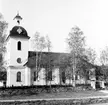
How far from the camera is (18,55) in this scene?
4053 centimetres

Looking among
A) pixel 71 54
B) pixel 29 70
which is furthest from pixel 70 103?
pixel 29 70

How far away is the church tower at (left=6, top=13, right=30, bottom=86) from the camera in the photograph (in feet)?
128

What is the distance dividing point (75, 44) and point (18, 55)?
47.9ft

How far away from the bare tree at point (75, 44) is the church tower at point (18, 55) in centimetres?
1150

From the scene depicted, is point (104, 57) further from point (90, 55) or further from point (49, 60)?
point (49, 60)

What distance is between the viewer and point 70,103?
19641 millimetres

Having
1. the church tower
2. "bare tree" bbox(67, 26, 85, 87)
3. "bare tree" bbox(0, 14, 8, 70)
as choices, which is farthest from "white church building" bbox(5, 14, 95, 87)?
"bare tree" bbox(0, 14, 8, 70)

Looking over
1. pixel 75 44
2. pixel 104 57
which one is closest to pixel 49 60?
pixel 75 44

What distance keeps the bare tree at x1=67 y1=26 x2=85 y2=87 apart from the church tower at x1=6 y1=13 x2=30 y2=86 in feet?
37.7

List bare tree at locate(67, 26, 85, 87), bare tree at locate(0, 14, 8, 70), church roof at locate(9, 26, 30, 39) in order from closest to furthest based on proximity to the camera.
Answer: bare tree at locate(0, 14, 8, 70)
bare tree at locate(67, 26, 85, 87)
church roof at locate(9, 26, 30, 39)

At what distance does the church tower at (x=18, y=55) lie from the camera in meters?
39.1

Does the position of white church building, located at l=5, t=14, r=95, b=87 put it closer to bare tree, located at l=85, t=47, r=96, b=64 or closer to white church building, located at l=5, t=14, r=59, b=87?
white church building, located at l=5, t=14, r=59, b=87

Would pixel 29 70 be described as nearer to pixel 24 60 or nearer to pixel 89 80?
pixel 24 60

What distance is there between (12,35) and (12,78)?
990 cm
